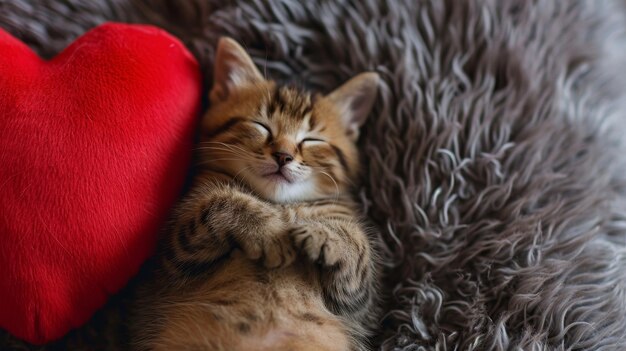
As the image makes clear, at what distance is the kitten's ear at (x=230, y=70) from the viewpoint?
117cm

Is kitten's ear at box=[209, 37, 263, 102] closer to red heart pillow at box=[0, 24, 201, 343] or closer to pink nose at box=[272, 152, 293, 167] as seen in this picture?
red heart pillow at box=[0, 24, 201, 343]

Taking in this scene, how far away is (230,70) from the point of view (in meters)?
1.20

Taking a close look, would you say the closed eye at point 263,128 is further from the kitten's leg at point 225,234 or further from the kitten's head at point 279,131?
the kitten's leg at point 225,234

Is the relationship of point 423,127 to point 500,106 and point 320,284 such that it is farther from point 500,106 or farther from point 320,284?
point 320,284

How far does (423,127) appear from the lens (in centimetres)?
121

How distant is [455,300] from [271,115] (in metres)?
0.51

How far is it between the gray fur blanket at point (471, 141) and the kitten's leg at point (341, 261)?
0.33ft

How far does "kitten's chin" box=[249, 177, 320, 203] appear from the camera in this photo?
108 cm

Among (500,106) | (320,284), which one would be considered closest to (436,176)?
(500,106)

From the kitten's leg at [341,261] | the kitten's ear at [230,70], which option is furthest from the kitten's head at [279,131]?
the kitten's leg at [341,261]

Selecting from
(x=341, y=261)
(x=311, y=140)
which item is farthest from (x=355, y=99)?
(x=341, y=261)

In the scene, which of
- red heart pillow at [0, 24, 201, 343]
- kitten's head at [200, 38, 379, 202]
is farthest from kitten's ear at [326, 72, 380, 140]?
red heart pillow at [0, 24, 201, 343]

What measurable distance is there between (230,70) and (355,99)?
10.7 inches

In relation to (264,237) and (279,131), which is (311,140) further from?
(264,237)
